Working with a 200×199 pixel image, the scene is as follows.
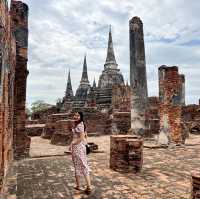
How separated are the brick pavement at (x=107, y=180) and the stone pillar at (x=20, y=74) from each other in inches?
25.6

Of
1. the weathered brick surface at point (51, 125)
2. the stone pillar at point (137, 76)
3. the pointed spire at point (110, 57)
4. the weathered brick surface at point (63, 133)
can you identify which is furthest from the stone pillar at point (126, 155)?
the pointed spire at point (110, 57)

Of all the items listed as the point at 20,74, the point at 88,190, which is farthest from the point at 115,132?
the point at 88,190

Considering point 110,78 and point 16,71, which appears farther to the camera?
point 110,78

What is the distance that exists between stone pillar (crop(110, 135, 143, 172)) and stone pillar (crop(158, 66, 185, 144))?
15.2 ft

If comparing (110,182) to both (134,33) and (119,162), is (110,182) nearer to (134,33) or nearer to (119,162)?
(119,162)

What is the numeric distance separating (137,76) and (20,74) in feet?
20.7

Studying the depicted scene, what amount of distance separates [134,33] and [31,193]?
998 centimetres

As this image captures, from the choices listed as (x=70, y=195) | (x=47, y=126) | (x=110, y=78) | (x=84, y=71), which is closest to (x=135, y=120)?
(x=47, y=126)

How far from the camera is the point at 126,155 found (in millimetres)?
5758

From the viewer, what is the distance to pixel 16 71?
7.59 m

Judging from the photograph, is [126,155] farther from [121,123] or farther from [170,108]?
[121,123]

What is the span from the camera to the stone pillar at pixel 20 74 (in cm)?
744

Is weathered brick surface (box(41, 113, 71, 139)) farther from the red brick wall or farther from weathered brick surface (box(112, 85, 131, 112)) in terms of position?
weathered brick surface (box(112, 85, 131, 112))

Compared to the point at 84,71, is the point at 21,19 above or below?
below
